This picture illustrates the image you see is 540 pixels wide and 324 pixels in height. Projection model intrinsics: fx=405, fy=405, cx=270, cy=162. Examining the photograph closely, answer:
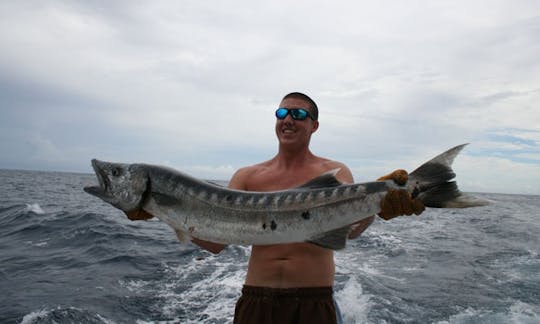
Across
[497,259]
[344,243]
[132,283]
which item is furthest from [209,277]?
[497,259]

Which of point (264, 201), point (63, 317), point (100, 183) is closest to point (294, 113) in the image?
point (264, 201)

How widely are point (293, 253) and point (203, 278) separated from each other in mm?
8442

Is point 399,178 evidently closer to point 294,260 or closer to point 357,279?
point 294,260

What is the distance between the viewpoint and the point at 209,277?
1266 centimetres

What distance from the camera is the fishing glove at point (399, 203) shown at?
417 centimetres

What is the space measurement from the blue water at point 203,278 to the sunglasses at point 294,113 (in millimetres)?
6009

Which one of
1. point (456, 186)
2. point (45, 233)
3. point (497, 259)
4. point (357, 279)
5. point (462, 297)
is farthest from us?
point (45, 233)

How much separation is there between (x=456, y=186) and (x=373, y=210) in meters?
0.88

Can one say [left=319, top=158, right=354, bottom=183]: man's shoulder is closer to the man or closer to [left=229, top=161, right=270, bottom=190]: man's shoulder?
the man

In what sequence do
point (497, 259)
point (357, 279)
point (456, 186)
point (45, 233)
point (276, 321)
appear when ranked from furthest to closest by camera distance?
point (45, 233) < point (497, 259) < point (357, 279) < point (276, 321) < point (456, 186)

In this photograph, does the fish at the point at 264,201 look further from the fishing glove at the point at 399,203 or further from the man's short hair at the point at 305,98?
the man's short hair at the point at 305,98

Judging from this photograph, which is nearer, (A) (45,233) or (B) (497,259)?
(B) (497,259)

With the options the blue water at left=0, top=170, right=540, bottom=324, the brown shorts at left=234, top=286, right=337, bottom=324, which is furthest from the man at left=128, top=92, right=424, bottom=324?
the blue water at left=0, top=170, right=540, bottom=324

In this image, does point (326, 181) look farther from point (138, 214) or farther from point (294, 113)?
point (138, 214)
